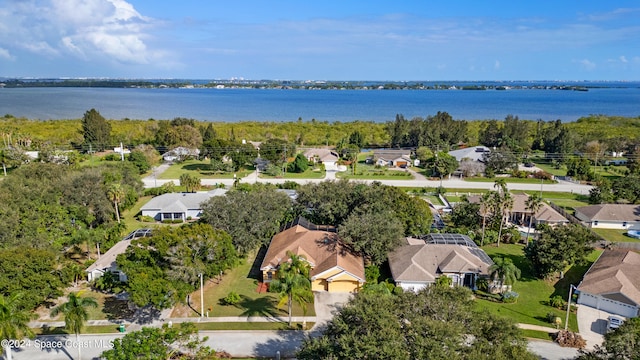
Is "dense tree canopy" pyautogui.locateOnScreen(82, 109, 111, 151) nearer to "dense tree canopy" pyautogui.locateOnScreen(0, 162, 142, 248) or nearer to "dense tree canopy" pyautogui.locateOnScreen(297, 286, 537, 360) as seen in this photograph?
"dense tree canopy" pyautogui.locateOnScreen(0, 162, 142, 248)

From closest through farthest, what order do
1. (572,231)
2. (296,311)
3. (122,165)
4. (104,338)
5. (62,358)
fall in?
(62,358), (104,338), (296,311), (572,231), (122,165)

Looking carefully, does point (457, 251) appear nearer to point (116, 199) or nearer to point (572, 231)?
point (572, 231)

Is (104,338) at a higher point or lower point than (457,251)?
lower

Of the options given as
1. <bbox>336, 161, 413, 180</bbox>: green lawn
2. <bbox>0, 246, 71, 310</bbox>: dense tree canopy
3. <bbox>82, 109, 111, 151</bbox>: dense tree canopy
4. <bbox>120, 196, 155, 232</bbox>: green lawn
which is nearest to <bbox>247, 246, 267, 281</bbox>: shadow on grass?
<bbox>0, 246, 71, 310</bbox>: dense tree canopy

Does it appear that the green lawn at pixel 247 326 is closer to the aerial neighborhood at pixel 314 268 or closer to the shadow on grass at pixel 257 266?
the aerial neighborhood at pixel 314 268

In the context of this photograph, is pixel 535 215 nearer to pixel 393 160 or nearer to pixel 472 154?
pixel 472 154

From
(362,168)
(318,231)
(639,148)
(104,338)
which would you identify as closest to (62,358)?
(104,338)
